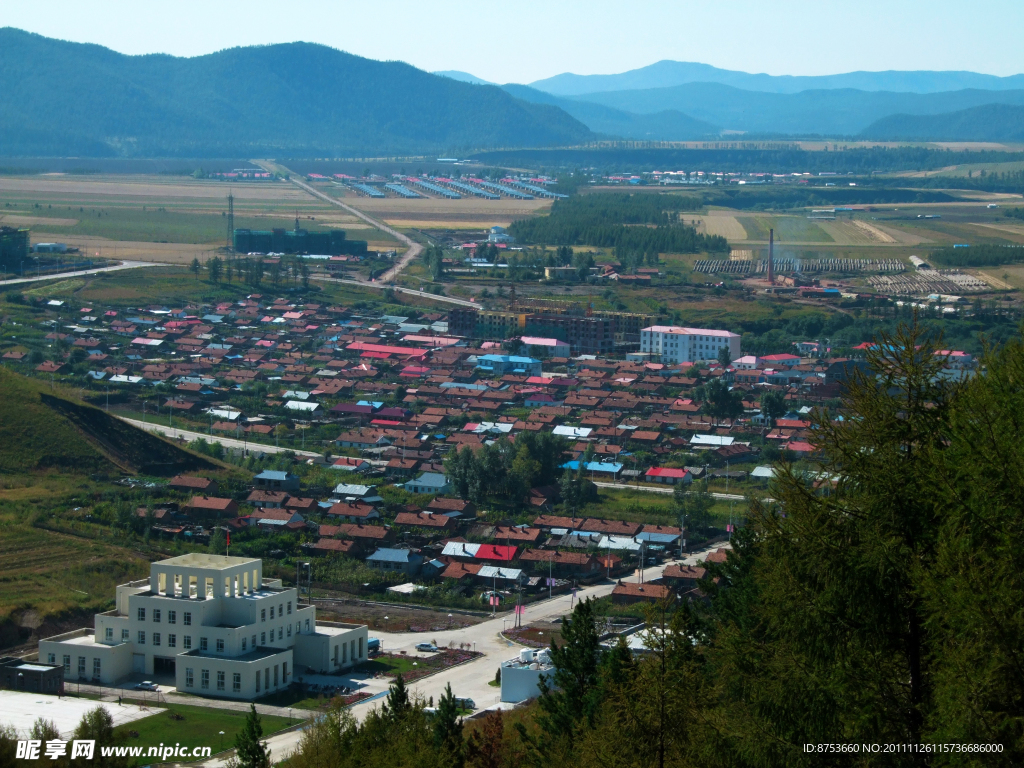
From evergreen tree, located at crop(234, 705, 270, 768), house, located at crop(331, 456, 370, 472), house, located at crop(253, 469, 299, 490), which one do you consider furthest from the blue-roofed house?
evergreen tree, located at crop(234, 705, 270, 768)

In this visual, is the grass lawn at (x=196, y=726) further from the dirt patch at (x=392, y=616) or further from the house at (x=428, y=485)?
the house at (x=428, y=485)

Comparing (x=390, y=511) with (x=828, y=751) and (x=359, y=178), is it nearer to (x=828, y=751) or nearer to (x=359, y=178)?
(x=828, y=751)

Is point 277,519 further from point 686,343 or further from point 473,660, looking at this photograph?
point 686,343

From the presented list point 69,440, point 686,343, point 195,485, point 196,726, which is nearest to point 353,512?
point 195,485

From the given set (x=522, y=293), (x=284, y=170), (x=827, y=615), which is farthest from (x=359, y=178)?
(x=827, y=615)

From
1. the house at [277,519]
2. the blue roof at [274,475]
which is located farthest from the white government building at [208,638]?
the blue roof at [274,475]

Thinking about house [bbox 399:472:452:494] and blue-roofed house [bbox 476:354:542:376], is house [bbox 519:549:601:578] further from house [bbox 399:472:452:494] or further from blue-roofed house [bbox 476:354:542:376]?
blue-roofed house [bbox 476:354:542:376]
